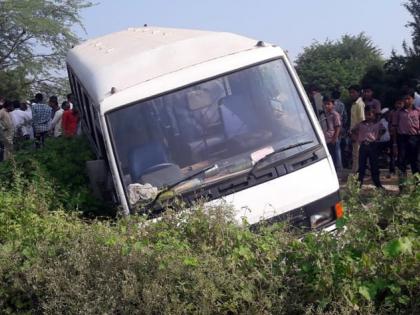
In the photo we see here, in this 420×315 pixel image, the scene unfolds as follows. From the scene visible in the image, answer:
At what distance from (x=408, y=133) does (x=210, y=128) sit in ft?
20.6

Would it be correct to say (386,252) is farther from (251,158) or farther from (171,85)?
(171,85)

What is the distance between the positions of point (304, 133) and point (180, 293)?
9.20 ft

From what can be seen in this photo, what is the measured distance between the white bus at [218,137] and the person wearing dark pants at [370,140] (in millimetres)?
5070

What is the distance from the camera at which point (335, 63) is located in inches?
1697

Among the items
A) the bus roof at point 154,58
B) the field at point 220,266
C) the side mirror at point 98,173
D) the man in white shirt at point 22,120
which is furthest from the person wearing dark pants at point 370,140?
the man in white shirt at point 22,120

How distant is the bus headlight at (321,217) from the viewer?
565cm

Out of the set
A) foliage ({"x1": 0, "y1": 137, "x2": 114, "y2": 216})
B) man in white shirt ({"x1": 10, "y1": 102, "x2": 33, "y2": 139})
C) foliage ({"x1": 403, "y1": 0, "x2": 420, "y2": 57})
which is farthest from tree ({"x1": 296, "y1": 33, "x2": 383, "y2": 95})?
foliage ({"x1": 0, "y1": 137, "x2": 114, "y2": 216})

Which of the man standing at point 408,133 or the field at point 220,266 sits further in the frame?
the man standing at point 408,133

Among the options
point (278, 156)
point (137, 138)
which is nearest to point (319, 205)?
point (278, 156)

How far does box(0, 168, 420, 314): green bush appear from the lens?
11.0 ft

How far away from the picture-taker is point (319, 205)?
5.68 metres

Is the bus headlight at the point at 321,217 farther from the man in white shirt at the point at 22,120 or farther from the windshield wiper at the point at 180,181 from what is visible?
the man in white shirt at the point at 22,120

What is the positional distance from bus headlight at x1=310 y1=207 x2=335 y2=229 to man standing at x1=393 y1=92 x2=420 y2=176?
585 centimetres

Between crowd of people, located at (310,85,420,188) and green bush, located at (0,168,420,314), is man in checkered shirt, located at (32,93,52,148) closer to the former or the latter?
crowd of people, located at (310,85,420,188)
